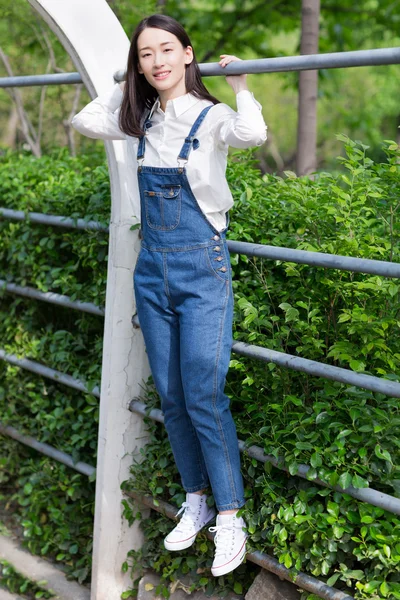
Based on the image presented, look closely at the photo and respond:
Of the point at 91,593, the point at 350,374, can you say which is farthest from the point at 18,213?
the point at 350,374

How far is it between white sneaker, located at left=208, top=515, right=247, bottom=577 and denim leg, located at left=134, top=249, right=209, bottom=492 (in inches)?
7.4

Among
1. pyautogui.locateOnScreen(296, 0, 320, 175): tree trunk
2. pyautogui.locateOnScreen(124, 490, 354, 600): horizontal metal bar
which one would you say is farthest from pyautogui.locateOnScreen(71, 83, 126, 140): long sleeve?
pyautogui.locateOnScreen(296, 0, 320, 175): tree trunk

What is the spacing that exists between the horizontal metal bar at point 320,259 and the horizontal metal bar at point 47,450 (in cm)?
136

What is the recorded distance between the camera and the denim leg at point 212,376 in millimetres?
2660

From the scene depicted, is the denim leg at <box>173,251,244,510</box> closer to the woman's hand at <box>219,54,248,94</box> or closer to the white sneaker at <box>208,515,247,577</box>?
the white sneaker at <box>208,515,247,577</box>

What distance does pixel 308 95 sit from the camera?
468 centimetres

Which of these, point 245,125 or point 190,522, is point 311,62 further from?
point 190,522

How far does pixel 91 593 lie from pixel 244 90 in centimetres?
213

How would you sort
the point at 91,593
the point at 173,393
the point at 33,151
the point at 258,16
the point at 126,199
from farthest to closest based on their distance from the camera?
the point at 258,16 → the point at 33,151 → the point at 91,593 → the point at 126,199 → the point at 173,393

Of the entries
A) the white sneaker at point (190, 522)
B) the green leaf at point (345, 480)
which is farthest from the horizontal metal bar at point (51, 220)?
the green leaf at point (345, 480)

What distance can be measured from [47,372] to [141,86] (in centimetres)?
146

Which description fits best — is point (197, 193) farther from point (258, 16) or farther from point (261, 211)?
point (258, 16)

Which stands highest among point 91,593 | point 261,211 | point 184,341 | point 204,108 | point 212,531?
point 204,108

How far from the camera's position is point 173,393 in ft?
9.34
